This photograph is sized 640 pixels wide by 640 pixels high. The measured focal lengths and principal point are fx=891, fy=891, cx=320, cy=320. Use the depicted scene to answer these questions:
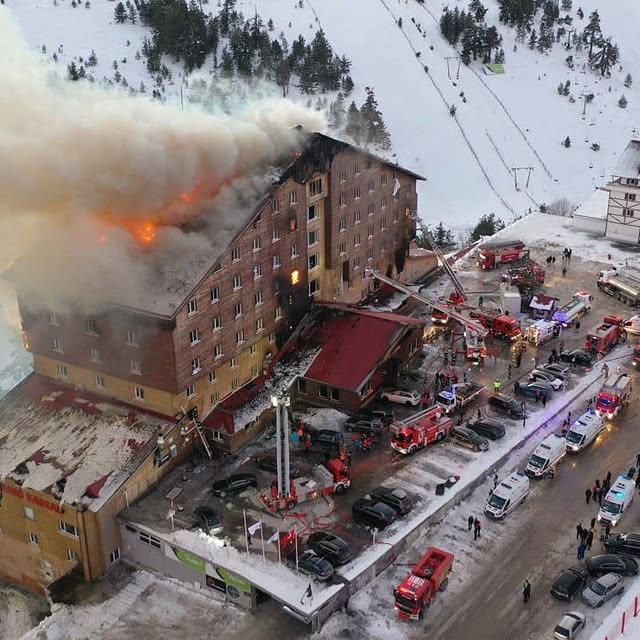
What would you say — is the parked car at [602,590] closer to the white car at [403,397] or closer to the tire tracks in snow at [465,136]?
the white car at [403,397]

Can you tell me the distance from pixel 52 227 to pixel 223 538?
17796 millimetres

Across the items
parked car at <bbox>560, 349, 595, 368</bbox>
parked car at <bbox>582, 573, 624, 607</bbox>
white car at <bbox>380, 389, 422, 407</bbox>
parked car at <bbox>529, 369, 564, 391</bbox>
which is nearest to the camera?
parked car at <bbox>582, 573, 624, 607</bbox>

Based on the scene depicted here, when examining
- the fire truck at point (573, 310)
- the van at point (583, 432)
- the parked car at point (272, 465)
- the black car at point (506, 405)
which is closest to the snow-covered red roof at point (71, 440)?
the parked car at point (272, 465)

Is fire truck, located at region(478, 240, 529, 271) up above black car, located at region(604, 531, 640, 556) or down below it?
above

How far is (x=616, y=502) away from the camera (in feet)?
135

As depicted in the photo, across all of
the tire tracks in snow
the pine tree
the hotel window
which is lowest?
the tire tracks in snow

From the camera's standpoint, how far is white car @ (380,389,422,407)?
5022 cm

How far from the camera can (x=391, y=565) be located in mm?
39125

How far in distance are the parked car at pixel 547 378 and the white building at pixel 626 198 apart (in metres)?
28.0

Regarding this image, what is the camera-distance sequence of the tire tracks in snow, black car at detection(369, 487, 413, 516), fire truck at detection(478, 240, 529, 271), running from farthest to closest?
the tire tracks in snow
fire truck at detection(478, 240, 529, 271)
black car at detection(369, 487, 413, 516)

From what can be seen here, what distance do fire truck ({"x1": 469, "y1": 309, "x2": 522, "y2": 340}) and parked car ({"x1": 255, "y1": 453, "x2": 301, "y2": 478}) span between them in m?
19.8

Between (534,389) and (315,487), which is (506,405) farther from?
(315,487)

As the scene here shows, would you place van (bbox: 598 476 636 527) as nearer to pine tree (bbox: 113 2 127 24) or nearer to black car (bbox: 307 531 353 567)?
black car (bbox: 307 531 353 567)

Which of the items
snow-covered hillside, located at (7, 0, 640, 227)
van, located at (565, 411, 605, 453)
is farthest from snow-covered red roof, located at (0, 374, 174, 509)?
snow-covered hillside, located at (7, 0, 640, 227)
